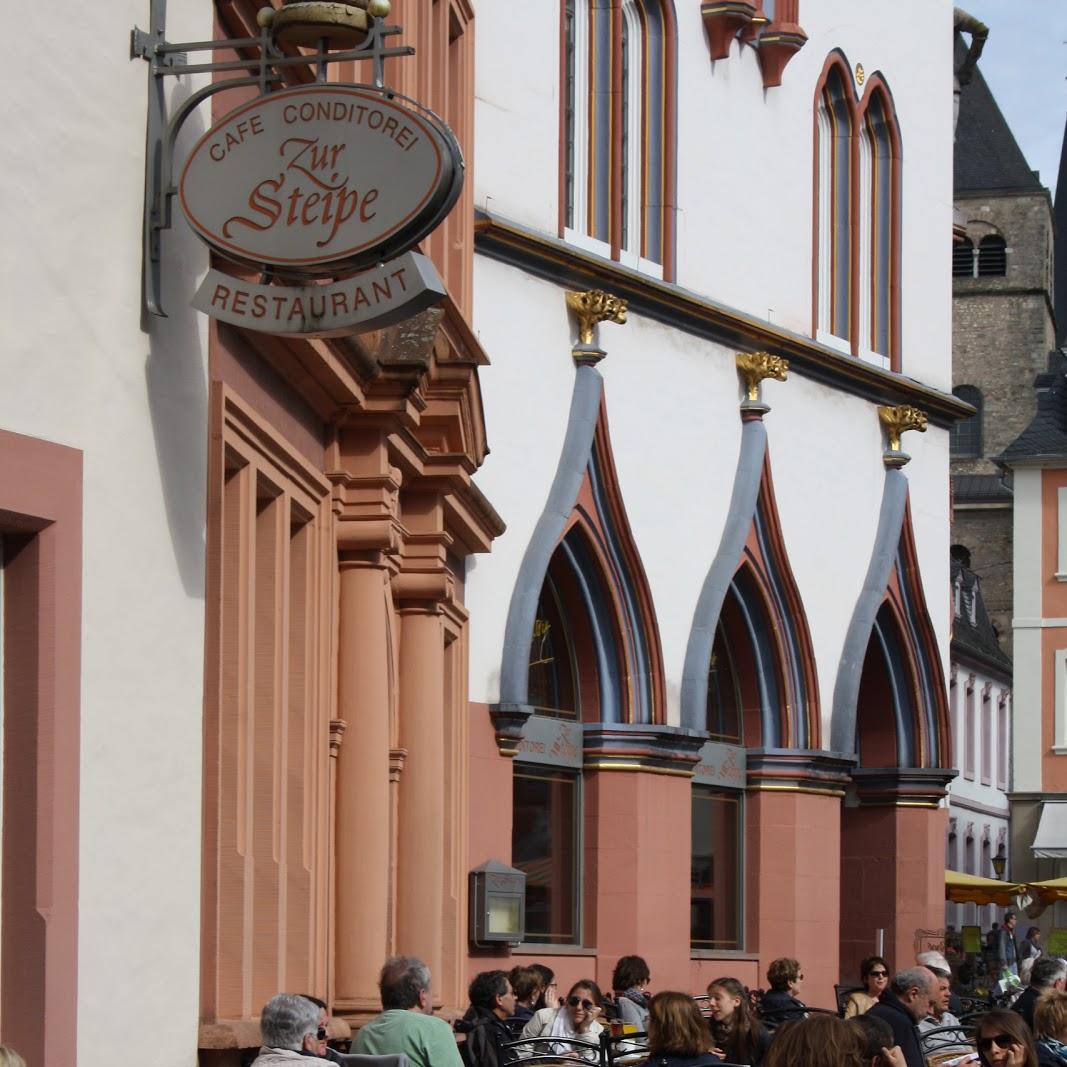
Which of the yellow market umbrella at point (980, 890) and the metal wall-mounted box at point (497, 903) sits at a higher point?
the metal wall-mounted box at point (497, 903)

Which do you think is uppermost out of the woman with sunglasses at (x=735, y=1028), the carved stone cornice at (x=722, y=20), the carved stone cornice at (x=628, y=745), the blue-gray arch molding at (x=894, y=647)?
the carved stone cornice at (x=722, y=20)

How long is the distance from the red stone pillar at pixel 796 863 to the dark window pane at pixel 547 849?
301 cm

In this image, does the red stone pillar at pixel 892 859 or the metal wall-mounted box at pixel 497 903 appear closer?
the metal wall-mounted box at pixel 497 903

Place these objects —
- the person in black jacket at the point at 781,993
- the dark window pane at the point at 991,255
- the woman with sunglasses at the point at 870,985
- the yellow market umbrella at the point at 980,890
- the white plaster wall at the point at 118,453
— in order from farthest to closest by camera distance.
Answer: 1. the dark window pane at the point at 991,255
2. the yellow market umbrella at the point at 980,890
3. the person in black jacket at the point at 781,993
4. the woman with sunglasses at the point at 870,985
5. the white plaster wall at the point at 118,453

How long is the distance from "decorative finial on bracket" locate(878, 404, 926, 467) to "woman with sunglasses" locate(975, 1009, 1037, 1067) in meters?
19.2

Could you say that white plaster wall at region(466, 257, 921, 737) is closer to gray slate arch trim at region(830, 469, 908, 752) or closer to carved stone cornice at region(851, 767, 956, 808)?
gray slate arch trim at region(830, 469, 908, 752)

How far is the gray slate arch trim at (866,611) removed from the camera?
86.6 feet

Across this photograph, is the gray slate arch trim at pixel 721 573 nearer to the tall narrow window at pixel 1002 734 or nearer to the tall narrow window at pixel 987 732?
the tall narrow window at pixel 987 732

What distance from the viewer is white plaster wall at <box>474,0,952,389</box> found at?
21.8 meters

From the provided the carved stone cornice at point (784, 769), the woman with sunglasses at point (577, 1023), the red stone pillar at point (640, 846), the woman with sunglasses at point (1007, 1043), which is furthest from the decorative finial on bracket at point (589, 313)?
the woman with sunglasses at point (1007, 1043)

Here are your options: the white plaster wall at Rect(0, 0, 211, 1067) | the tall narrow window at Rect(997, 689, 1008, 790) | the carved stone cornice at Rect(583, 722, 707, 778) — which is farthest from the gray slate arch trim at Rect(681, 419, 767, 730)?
the tall narrow window at Rect(997, 689, 1008, 790)

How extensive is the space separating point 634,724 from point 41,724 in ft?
47.5

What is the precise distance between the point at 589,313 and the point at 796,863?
19.7ft

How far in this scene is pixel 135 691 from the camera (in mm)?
9672
